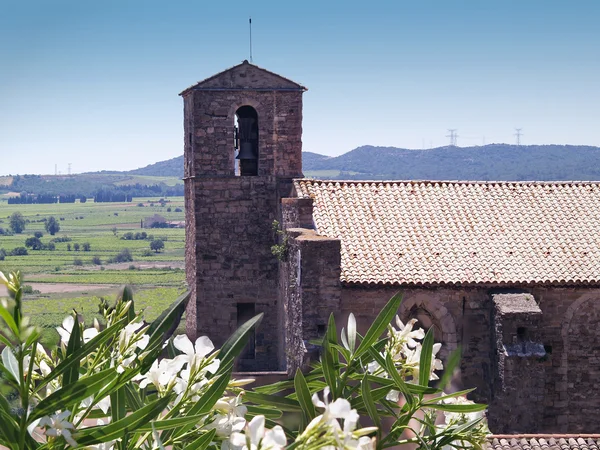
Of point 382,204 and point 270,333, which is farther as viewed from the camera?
point 270,333

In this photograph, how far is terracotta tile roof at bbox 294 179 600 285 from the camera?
650 inches

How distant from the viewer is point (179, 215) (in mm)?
197625

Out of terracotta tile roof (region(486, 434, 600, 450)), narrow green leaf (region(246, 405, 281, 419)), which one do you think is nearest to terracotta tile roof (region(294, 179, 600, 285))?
terracotta tile roof (region(486, 434, 600, 450))

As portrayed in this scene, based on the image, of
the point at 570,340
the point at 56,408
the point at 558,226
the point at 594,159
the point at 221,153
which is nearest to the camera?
the point at 56,408

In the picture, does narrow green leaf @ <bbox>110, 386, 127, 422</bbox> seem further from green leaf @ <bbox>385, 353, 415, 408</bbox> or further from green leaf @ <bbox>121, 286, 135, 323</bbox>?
green leaf @ <bbox>385, 353, 415, 408</bbox>

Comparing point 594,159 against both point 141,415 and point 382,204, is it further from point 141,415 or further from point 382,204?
point 141,415

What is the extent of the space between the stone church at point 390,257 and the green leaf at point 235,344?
40.5ft

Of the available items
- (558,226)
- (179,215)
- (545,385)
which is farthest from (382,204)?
(179,215)

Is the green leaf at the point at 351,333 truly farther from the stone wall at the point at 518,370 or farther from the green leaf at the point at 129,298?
the stone wall at the point at 518,370

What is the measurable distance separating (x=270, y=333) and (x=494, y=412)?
6591mm

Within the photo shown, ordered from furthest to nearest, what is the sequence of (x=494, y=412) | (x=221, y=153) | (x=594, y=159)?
(x=594, y=159)
(x=221, y=153)
(x=494, y=412)

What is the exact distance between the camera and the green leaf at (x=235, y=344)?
2.91 m

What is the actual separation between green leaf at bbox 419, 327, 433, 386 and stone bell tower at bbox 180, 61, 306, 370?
671 inches

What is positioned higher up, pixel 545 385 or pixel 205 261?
pixel 205 261
